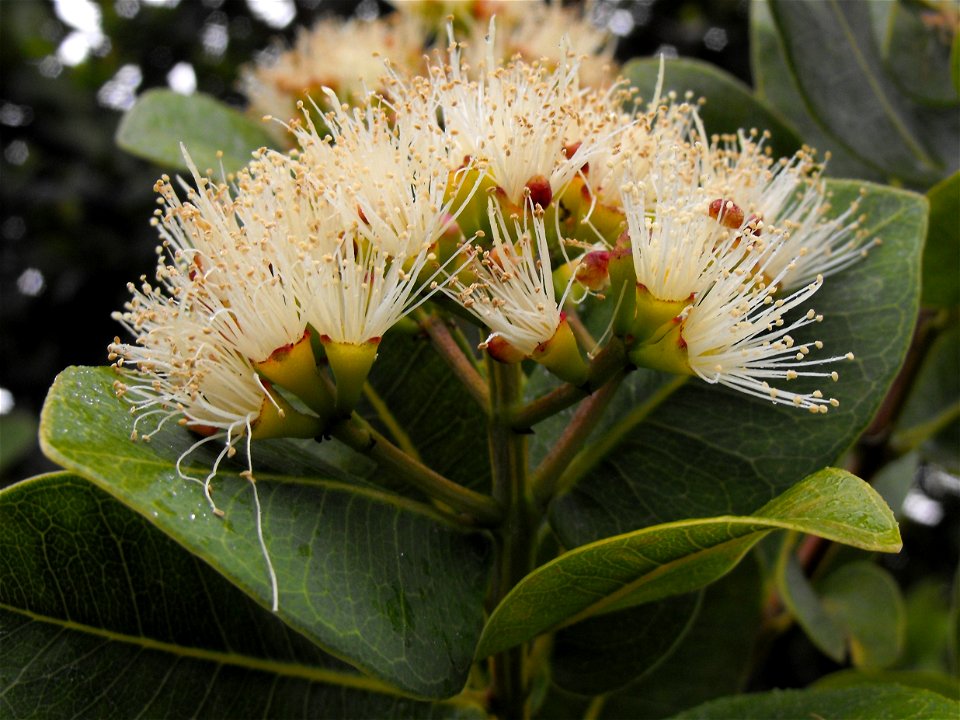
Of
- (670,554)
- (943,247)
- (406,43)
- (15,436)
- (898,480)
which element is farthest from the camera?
(15,436)

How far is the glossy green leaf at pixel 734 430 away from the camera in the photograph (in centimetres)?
134

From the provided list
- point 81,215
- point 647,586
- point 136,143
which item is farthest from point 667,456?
point 81,215

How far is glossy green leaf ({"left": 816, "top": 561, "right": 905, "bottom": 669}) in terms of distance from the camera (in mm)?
2092

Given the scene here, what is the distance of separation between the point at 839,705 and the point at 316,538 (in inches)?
25.9

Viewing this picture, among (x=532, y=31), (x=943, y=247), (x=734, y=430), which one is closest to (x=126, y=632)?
(x=734, y=430)

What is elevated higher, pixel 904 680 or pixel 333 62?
pixel 333 62

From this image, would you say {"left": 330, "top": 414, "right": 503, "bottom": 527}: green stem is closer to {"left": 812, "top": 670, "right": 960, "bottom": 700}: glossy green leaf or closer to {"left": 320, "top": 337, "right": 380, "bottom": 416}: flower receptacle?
{"left": 320, "top": 337, "right": 380, "bottom": 416}: flower receptacle

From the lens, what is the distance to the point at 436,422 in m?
1.44

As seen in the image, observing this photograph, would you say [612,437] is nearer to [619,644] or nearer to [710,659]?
[619,644]

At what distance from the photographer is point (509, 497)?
4.20 ft

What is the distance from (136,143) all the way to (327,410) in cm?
102

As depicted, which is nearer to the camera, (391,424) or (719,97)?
(391,424)

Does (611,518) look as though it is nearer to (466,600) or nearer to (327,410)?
(466,600)

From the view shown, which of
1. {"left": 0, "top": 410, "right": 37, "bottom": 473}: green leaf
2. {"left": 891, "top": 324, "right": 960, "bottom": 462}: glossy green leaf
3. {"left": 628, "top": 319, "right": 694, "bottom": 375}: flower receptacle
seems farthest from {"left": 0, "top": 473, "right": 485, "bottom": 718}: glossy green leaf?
{"left": 0, "top": 410, "right": 37, "bottom": 473}: green leaf
